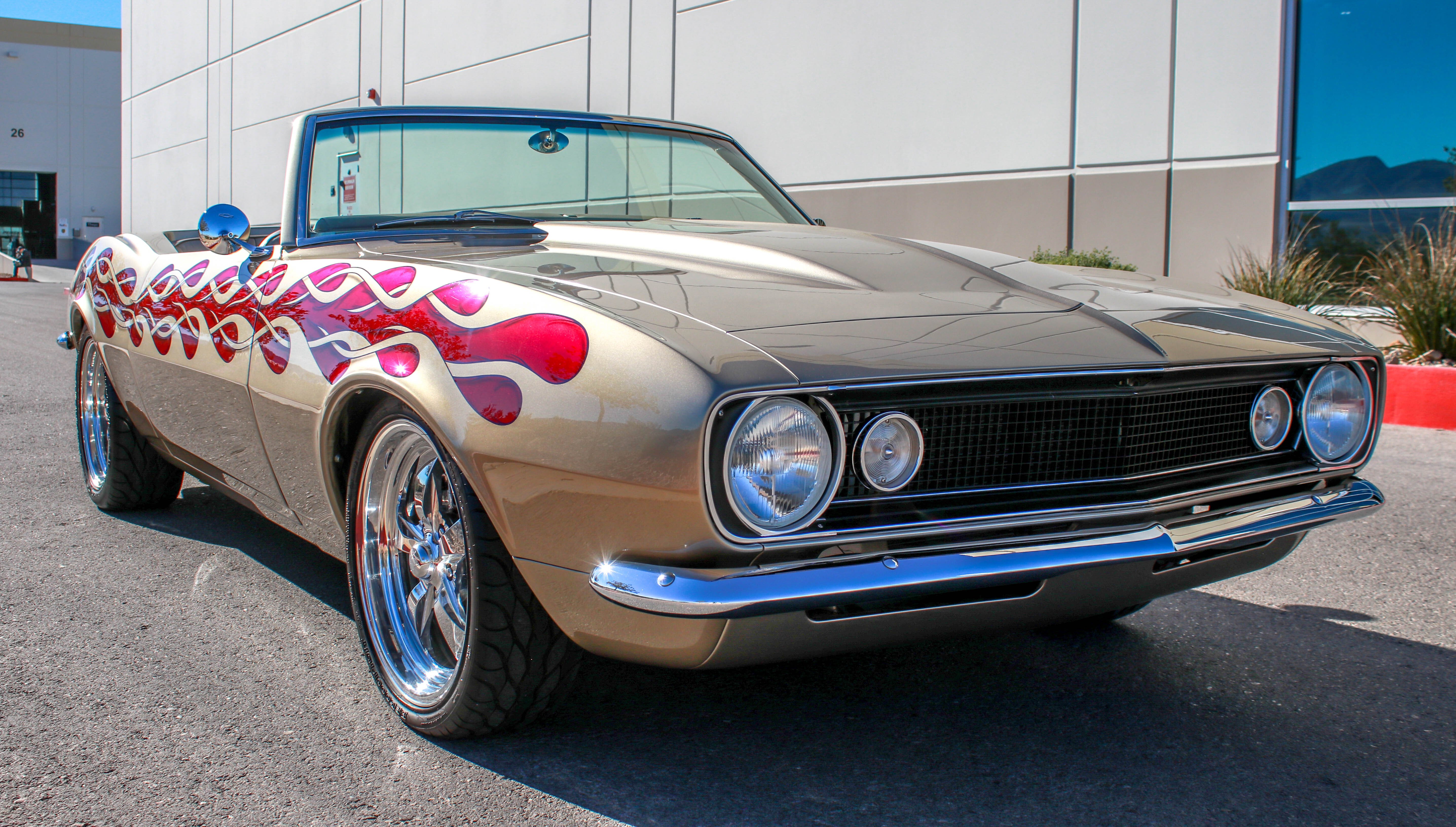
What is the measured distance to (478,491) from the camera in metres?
1.91

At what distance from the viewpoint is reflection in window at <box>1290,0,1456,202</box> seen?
8.44 m

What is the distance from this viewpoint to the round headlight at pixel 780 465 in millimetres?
1677

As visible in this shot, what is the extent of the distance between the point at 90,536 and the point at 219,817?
223cm

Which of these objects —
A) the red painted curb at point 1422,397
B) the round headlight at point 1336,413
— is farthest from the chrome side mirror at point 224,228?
the red painted curb at point 1422,397

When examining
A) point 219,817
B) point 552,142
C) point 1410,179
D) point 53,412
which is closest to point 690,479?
point 219,817

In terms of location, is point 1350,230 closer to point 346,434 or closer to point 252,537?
point 252,537

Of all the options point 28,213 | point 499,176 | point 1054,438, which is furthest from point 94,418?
point 28,213

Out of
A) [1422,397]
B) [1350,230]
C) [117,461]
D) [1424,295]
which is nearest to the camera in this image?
[117,461]

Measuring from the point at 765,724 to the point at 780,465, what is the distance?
79cm

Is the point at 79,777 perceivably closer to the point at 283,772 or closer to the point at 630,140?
the point at 283,772

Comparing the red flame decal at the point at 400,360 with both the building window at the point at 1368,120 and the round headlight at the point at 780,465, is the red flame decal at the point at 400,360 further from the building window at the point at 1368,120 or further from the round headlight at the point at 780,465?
the building window at the point at 1368,120

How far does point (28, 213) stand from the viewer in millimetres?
44000

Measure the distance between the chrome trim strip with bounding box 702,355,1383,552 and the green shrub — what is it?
233 inches

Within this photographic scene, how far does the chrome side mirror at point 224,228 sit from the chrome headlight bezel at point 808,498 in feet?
6.02
